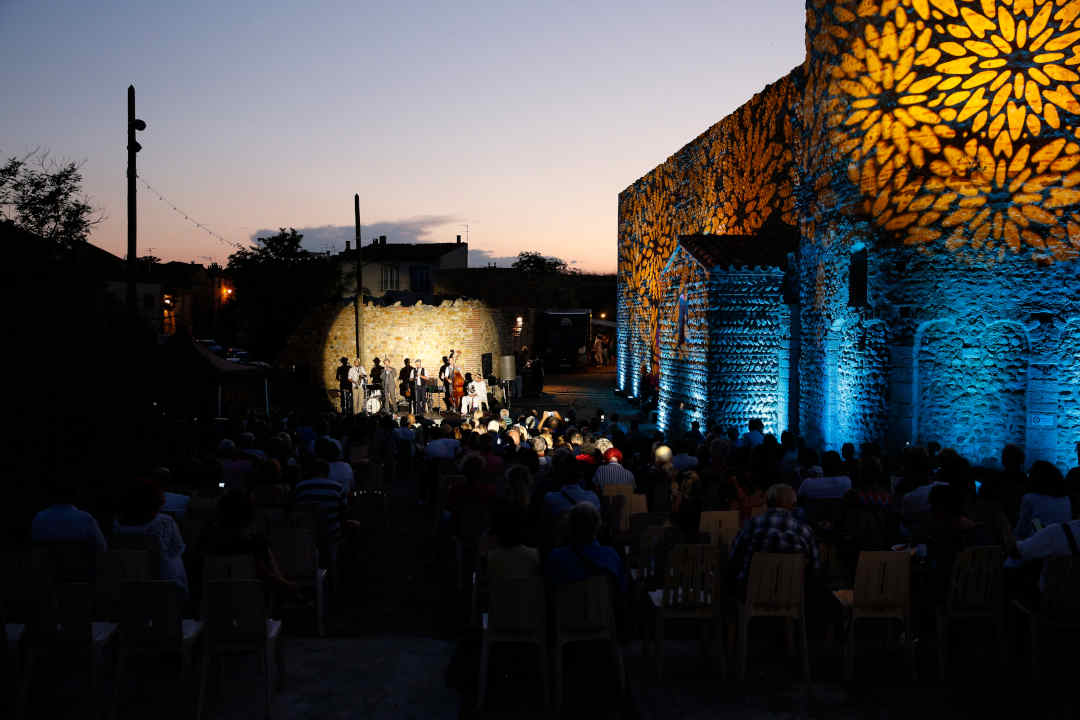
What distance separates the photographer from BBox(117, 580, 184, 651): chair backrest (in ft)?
13.9

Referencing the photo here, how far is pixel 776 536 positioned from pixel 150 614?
12.0 feet

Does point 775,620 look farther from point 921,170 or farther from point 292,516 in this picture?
point 921,170

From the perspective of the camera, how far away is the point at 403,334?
20797 millimetres

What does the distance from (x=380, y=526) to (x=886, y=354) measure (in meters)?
7.17

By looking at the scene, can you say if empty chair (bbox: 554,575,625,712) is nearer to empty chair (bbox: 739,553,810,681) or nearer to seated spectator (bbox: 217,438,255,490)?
empty chair (bbox: 739,553,810,681)

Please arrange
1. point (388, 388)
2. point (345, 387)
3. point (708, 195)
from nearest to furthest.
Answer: point (345, 387), point (388, 388), point (708, 195)

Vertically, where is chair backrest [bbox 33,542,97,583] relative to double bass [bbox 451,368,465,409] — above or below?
below

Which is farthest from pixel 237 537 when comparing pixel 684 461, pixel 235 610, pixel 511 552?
pixel 684 461

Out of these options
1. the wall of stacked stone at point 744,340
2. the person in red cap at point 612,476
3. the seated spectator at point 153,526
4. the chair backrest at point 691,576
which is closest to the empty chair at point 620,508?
the person in red cap at point 612,476

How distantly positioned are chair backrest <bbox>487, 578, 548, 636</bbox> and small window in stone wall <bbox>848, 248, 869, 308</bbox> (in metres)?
8.62

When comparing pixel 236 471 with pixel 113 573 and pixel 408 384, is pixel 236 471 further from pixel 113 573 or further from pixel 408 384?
pixel 408 384

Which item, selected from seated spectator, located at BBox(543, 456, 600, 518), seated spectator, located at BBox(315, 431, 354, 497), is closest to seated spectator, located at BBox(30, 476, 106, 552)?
seated spectator, located at BBox(315, 431, 354, 497)

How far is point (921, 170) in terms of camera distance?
1044 cm

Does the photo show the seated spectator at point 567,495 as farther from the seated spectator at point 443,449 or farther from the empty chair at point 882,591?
the seated spectator at point 443,449
